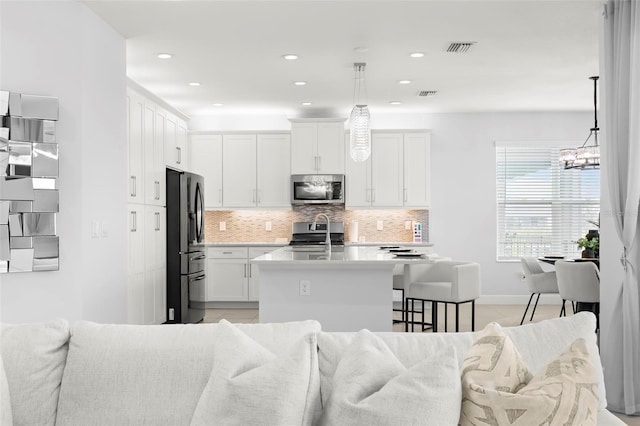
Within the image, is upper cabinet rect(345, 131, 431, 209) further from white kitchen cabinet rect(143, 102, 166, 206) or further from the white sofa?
the white sofa

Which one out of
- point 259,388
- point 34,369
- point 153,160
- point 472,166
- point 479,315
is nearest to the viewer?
point 259,388

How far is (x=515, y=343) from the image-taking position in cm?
191

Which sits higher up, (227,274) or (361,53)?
(361,53)

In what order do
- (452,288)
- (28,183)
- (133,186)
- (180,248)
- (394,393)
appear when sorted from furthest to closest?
(180,248)
(133,186)
(452,288)
(28,183)
(394,393)

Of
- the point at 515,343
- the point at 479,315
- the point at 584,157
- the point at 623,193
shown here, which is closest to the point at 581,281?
the point at 584,157

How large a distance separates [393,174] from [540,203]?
86.3 inches

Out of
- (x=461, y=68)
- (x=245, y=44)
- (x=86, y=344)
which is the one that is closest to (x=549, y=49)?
(x=461, y=68)

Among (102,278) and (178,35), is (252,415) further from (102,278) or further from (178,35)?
(178,35)

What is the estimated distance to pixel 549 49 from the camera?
5.47 metres

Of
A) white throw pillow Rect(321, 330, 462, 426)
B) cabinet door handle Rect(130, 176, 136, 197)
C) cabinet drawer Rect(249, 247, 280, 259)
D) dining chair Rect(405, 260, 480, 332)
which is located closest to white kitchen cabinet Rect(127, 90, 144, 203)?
cabinet door handle Rect(130, 176, 136, 197)

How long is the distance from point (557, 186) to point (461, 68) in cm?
336

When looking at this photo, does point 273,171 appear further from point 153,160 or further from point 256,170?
point 153,160

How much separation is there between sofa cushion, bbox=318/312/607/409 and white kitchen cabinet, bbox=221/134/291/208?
21.3ft

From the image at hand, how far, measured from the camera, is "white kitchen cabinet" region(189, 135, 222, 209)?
27.5 feet
